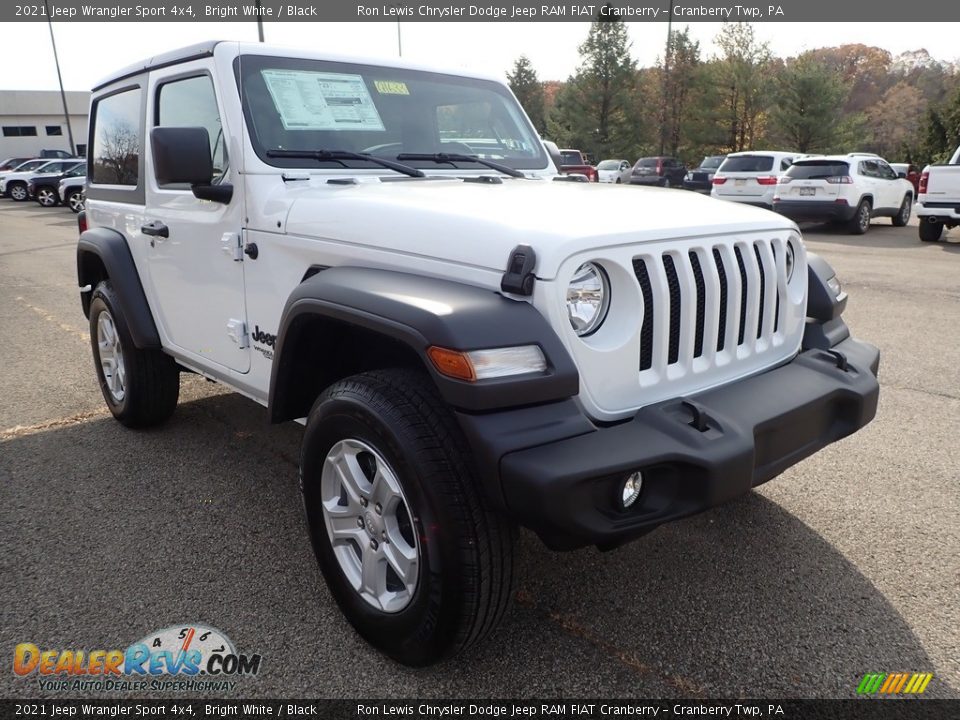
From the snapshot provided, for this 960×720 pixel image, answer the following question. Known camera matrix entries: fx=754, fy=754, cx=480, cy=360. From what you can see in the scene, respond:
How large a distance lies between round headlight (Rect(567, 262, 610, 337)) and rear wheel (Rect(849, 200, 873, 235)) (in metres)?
15.0

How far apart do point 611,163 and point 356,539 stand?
1268 inches

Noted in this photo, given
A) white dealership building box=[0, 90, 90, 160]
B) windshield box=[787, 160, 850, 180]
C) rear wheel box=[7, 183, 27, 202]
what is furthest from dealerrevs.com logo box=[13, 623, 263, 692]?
white dealership building box=[0, 90, 90, 160]

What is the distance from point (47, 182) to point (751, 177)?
23.5 m

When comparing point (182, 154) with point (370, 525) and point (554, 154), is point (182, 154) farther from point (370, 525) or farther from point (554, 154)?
point (554, 154)

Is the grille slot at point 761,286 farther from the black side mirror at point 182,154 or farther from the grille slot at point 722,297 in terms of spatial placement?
the black side mirror at point 182,154

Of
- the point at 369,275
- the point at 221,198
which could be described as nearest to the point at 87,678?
the point at 369,275

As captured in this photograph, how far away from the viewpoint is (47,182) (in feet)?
87.5

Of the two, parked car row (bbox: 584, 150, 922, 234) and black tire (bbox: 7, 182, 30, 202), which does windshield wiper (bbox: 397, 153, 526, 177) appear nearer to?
parked car row (bbox: 584, 150, 922, 234)

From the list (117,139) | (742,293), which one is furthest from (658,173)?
(742,293)

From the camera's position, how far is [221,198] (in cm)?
317

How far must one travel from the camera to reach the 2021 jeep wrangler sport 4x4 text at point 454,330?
6.68 ft

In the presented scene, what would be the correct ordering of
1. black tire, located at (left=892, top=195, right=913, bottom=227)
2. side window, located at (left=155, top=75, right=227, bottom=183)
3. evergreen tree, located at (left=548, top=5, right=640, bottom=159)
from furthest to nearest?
evergreen tree, located at (left=548, top=5, right=640, bottom=159)
black tire, located at (left=892, top=195, right=913, bottom=227)
side window, located at (left=155, top=75, right=227, bottom=183)

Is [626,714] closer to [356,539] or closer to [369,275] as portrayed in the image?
[356,539]

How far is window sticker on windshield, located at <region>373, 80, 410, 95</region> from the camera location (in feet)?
11.7
